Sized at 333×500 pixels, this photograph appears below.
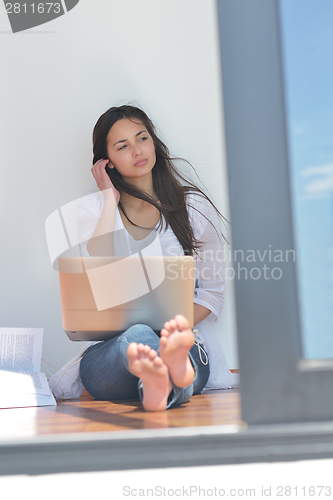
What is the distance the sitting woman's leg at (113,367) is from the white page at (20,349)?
269mm

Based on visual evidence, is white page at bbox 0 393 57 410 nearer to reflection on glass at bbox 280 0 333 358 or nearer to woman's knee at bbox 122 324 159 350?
woman's knee at bbox 122 324 159 350

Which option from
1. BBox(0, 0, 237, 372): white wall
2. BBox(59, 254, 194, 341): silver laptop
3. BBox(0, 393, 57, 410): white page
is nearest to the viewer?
BBox(59, 254, 194, 341): silver laptop

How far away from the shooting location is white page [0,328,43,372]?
5.45ft

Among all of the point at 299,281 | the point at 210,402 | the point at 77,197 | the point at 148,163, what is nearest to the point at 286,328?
the point at 299,281

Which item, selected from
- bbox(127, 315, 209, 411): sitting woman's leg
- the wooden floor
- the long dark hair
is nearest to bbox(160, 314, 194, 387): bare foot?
bbox(127, 315, 209, 411): sitting woman's leg

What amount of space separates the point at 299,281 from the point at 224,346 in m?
1.32

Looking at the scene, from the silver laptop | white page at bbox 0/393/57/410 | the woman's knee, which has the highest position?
the silver laptop

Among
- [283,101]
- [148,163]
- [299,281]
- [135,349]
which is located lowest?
[135,349]

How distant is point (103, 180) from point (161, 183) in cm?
25

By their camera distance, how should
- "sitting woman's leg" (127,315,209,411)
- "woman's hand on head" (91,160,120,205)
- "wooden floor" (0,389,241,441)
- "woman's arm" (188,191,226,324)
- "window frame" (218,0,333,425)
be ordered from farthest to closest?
"woman's hand on head" (91,160,120,205) → "woman's arm" (188,191,226,324) → "sitting woman's leg" (127,315,209,411) → "wooden floor" (0,389,241,441) → "window frame" (218,0,333,425)

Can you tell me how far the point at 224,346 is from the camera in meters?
2.15

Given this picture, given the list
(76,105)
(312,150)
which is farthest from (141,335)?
(76,105)

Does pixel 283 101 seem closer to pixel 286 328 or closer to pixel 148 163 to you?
pixel 286 328

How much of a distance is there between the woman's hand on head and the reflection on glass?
3.57ft
